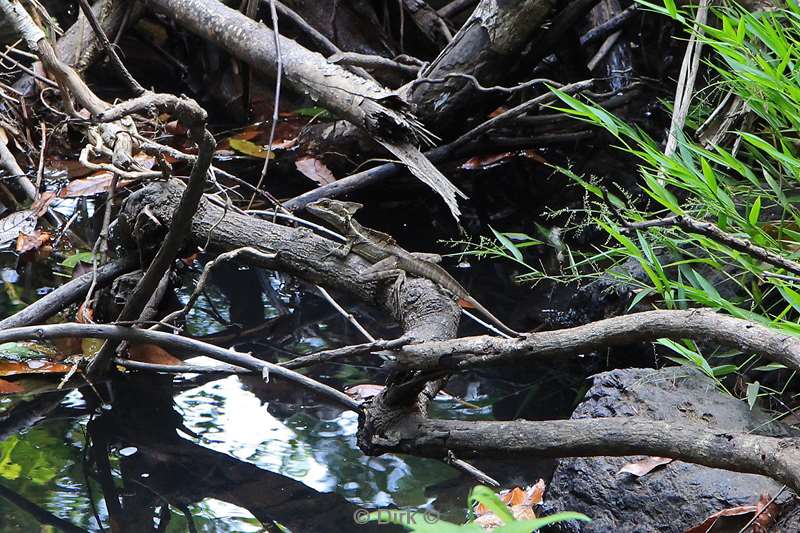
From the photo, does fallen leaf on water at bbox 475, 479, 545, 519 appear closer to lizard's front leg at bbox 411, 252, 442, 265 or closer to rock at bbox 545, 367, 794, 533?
rock at bbox 545, 367, 794, 533

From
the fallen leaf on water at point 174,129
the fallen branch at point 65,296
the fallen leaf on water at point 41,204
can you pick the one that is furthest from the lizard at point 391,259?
the fallen leaf on water at point 174,129

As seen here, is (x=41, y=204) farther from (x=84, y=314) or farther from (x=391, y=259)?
Answer: (x=391, y=259)

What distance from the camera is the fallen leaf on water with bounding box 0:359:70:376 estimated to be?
3041 mm

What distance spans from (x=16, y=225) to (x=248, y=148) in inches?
60.3

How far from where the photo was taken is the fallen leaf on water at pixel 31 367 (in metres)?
3.04

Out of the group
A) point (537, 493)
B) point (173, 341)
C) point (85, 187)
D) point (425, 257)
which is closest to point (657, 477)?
point (537, 493)

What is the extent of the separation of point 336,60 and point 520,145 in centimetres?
127

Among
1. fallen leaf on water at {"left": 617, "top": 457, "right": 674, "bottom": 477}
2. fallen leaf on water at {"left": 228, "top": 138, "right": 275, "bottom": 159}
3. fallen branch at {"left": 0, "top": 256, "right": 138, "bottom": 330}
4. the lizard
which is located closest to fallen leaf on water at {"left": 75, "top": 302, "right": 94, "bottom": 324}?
fallen branch at {"left": 0, "top": 256, "right": 138, "bottom": 330}

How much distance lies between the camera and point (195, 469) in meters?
2.71

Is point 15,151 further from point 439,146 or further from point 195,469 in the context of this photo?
point 195,469

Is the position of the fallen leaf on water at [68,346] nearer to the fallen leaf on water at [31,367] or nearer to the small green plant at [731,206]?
the fallen leaf on water at [31,367]

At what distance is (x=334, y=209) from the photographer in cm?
375

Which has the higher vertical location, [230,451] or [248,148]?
[248,148]

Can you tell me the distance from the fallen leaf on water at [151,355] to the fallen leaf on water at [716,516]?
1960 mm
